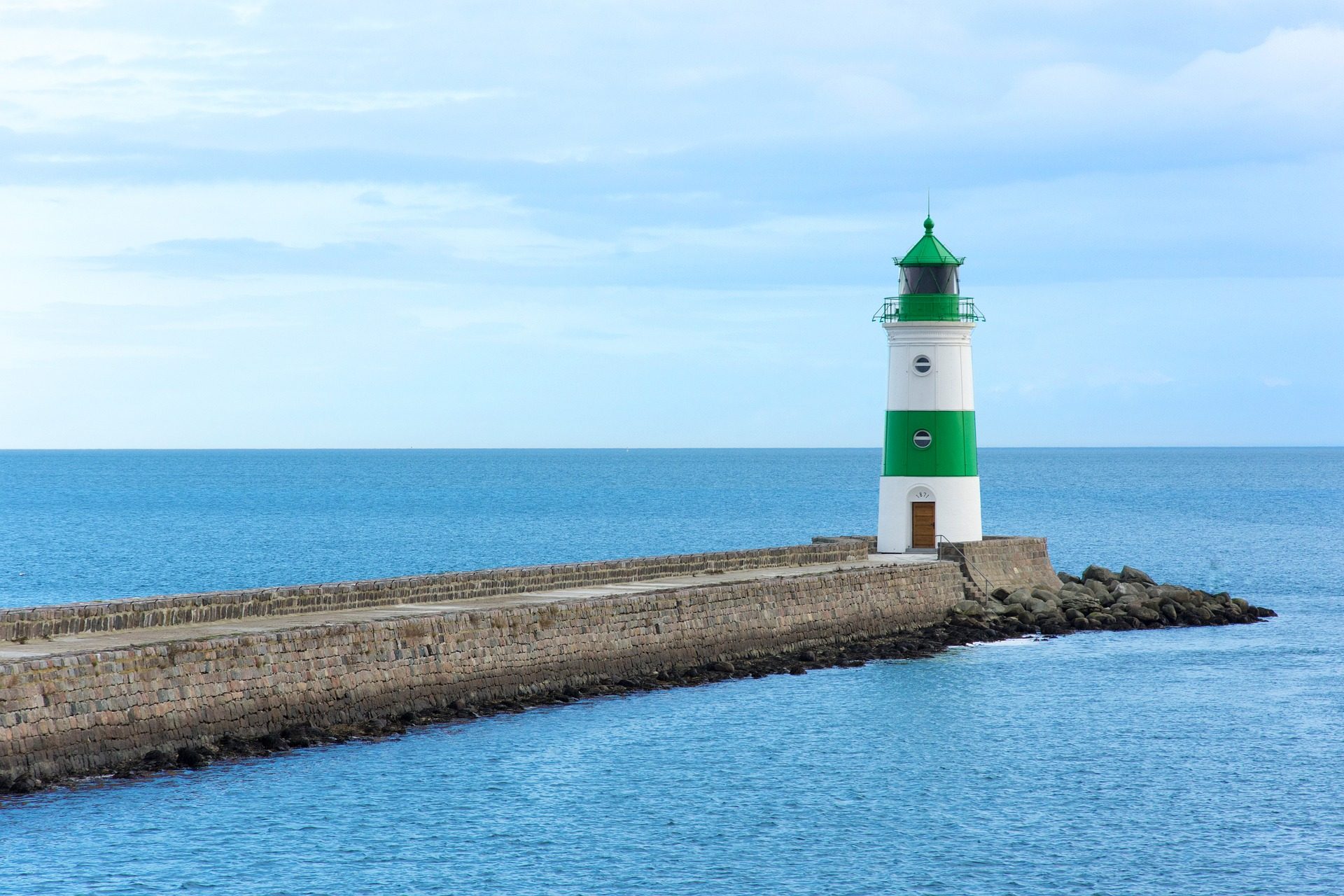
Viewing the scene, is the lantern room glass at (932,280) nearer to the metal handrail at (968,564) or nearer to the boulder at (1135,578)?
the metal handrail at (968,564)

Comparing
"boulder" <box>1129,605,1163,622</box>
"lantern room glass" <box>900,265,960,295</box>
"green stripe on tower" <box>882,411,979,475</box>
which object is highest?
"lantern room glass" <box>900,265,960,295</box>

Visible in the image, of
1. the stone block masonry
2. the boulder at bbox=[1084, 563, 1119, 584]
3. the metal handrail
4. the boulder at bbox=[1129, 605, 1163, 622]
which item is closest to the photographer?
the stone block masonry

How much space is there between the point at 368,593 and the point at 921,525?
11.3 metres

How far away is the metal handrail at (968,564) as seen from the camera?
87.4 ft

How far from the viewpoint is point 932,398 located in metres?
26.6

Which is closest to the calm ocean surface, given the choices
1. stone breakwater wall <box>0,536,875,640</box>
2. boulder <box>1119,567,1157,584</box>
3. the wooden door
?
boulder <box>1119,567,1157,584</box>

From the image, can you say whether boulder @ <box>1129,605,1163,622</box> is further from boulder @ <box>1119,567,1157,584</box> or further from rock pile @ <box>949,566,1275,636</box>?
boulder @ <box>1119,567,1157,584</box>

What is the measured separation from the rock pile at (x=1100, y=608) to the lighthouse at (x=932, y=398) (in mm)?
1497

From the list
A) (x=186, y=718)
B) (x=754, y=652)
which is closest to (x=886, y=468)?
(x=754, y=652)

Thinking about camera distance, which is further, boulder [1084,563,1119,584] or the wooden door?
boulder [1084,563,1119,584]

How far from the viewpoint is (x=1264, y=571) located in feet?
140

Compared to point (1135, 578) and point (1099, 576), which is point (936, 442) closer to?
point (1099, 576)

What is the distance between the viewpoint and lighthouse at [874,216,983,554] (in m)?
26.6

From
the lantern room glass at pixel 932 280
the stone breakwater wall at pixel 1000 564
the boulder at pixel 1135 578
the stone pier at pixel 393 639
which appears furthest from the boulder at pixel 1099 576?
the lantern room glass at pixel 932 280
